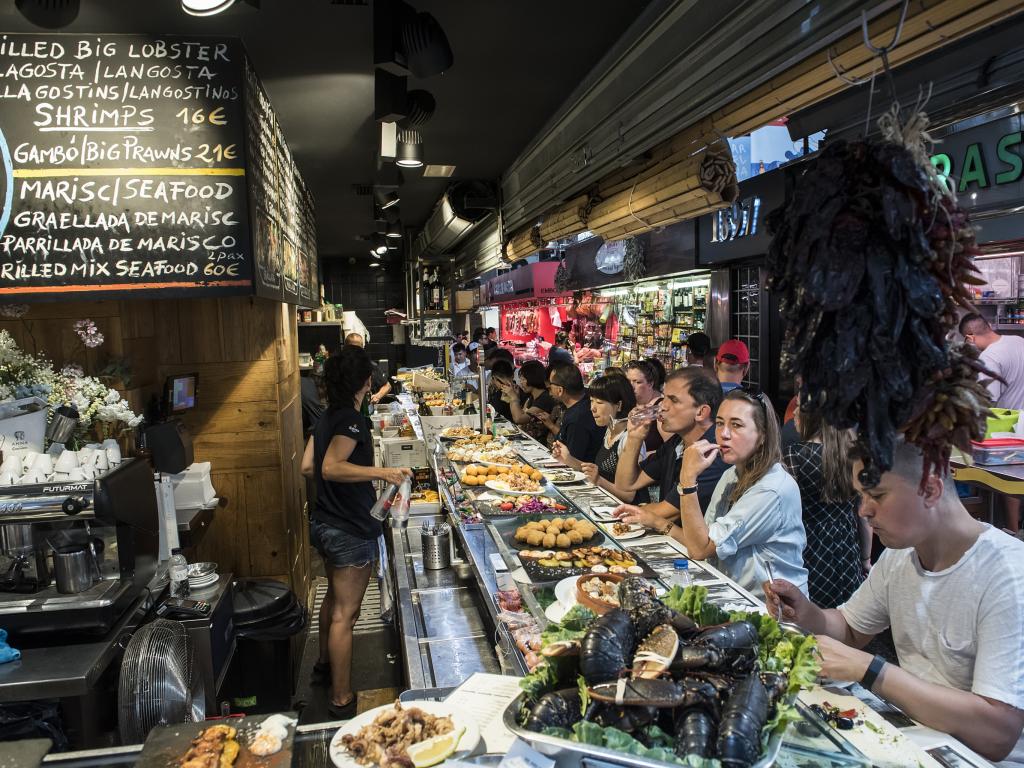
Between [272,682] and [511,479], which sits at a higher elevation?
[511,479]

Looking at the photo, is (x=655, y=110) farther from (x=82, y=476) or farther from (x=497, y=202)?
(x=497, y=202)

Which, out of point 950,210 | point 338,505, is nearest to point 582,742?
point 950,210

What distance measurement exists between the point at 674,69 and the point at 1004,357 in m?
4.89

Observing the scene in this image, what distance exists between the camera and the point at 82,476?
3240 millimetres

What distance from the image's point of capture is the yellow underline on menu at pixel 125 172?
347 cm

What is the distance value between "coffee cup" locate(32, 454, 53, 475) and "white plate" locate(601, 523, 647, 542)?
2586mm

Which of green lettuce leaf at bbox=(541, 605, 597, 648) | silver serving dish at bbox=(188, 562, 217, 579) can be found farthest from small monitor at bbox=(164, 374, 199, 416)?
green lettuce leaf at bbox=(541, 605, 597, 648)

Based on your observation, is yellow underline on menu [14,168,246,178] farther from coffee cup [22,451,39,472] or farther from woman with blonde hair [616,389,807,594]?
woman with blonde hair [616,389,807,594]

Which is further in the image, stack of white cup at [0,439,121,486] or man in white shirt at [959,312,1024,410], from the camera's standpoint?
man in white shirt at [959,312,1024,410]

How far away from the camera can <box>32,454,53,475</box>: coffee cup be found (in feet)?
10.5

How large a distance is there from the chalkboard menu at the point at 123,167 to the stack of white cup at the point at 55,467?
30.6 inches

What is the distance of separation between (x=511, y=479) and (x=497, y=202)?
6034 millimetres

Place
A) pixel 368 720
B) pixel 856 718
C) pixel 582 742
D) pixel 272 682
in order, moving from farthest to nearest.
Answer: pixel 272 682
pixel 856 718
pixel 368 720
pixel 582 742

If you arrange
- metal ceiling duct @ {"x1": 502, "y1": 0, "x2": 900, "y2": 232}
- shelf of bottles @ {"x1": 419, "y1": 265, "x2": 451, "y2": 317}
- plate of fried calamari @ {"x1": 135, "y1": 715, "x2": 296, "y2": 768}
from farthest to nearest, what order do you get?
shelf of bottles @ {"x1": 419, "y1": 265, "x2": 451, "y2": 317} < metal ceiling duct @ {"x1": 502, "y1": 0, "x2": 900, "y2": 232} < plate of fried calamari @ {"x1": 135, "y1": 715, "x2": 296, "y2": 768}
